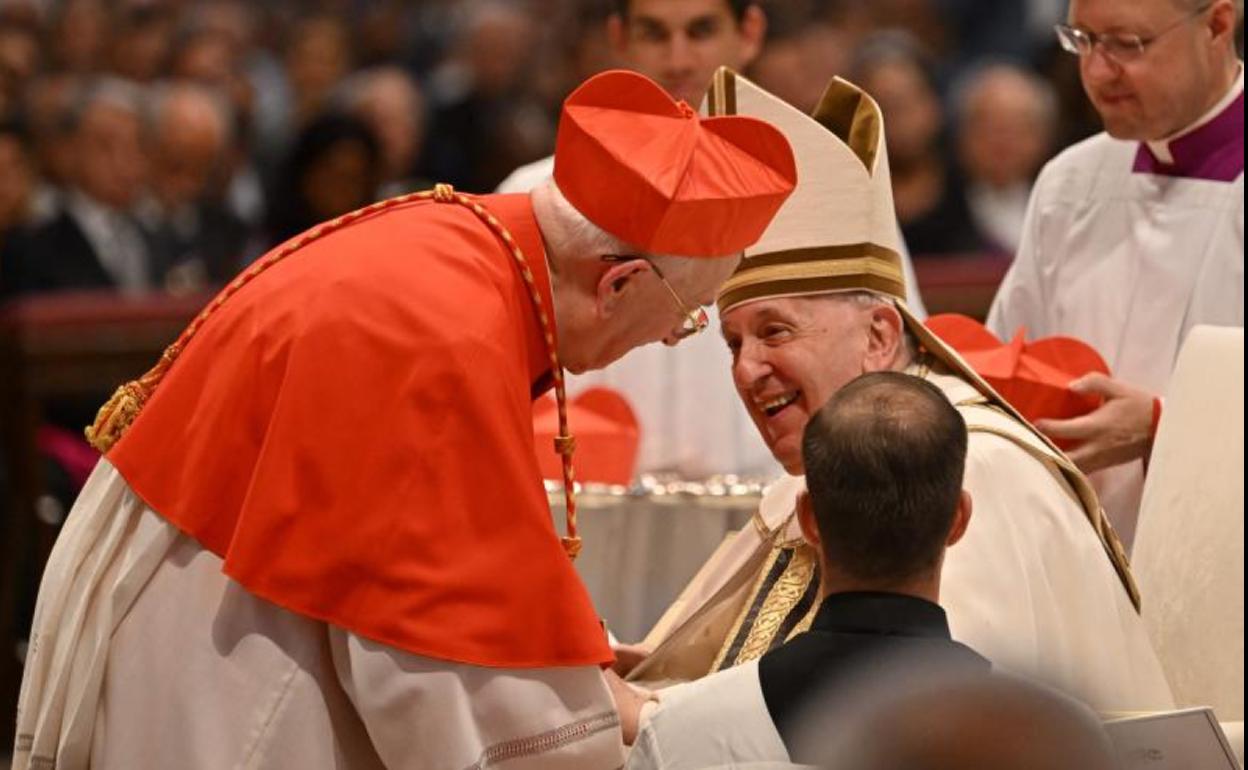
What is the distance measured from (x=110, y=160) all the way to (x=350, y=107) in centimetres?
95

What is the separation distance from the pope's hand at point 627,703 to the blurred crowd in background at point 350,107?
484 centimetres

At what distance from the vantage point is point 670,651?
12.3ft

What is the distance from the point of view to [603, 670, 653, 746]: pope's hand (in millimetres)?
3178

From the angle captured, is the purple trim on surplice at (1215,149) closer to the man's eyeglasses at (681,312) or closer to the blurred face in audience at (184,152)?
the man's eyeglasses at (681,312)

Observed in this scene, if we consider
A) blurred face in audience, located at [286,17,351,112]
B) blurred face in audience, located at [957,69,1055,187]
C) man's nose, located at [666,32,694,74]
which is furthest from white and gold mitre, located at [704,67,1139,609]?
blurred face in audience, located at [286,17,351,112]

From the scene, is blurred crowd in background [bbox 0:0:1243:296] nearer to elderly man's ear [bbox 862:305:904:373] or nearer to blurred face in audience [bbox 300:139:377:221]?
blurred face in audience [bbox 300:139:377:221]

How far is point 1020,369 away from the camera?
4.34 metres

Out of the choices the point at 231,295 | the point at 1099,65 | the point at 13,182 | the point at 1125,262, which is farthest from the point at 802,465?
the point at 13,182

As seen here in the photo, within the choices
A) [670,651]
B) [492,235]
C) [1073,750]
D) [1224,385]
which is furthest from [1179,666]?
[1073,750]

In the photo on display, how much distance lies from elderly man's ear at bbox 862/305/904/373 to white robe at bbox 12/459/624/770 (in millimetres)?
854

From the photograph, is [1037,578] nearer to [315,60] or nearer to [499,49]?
[499,49]

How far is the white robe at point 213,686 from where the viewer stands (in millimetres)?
2963

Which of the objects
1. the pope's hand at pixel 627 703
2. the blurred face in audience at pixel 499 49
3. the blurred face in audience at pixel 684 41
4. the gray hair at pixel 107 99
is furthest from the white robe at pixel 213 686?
the blurred face in audience at pixel 499 49

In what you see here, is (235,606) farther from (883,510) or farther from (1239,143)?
(1239,143)
